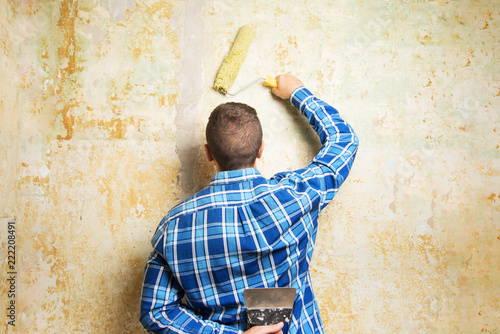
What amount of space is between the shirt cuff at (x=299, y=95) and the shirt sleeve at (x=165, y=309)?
769mm

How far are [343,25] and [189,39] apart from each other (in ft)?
2.20

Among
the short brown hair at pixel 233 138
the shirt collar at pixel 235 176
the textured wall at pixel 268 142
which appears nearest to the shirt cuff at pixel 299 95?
the textured wall at pixel 268 142

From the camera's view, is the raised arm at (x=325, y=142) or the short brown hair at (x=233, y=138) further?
the raised arm at (x=325, y=142)

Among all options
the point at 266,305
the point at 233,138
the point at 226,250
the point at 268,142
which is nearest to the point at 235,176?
the point at 233,138

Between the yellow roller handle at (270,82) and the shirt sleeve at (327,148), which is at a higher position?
the yellow roller handle at (270,82)

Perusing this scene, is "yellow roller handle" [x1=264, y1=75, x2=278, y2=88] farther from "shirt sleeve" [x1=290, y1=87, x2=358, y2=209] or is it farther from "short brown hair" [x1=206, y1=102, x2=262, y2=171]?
"short brown hair" [x1=206, y1=102, x2=262, y2=171]

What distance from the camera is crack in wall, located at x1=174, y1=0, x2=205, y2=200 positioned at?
4.87 feet

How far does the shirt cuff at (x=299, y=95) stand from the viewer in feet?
4.58

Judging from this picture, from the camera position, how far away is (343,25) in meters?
1.56

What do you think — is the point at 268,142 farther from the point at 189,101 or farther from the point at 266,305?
the point at 266,305

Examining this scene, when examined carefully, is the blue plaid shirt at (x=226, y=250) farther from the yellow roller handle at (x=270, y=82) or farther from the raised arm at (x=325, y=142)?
the yellow roller handle at (x=270, y=82)

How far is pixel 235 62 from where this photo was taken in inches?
56.6

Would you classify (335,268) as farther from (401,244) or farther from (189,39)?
(189,39)

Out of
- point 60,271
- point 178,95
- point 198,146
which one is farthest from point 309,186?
point 60,271
